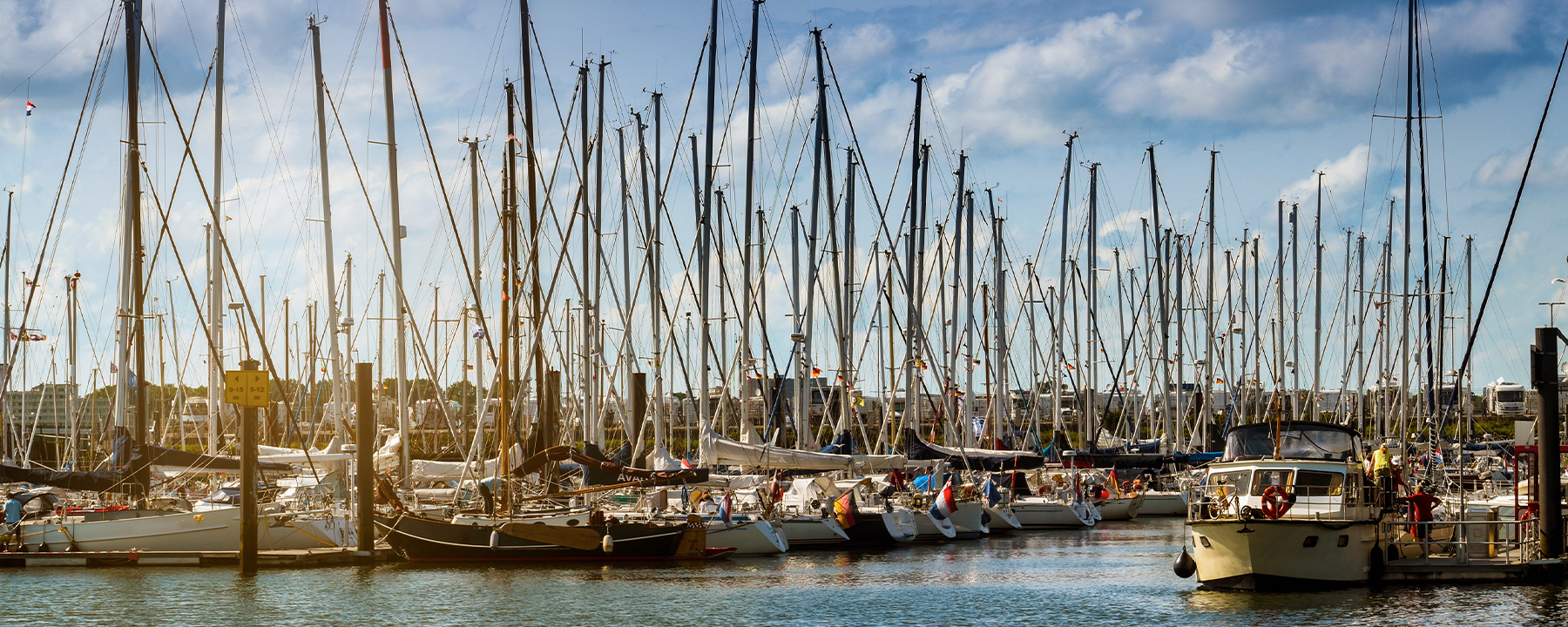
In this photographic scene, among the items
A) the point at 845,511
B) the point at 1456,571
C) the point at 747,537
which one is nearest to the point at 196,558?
the point at 747,537

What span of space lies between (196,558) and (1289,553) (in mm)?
27787

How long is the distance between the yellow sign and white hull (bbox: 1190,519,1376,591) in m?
22.1

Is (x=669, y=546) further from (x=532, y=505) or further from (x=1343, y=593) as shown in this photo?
(x=1343, y=593)

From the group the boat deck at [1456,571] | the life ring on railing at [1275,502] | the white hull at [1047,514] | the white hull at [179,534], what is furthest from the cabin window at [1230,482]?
the white hull at [1047,514]

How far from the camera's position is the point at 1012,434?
6369 centimetres

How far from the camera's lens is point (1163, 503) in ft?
216

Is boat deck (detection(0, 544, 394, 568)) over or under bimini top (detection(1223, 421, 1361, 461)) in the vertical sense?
under

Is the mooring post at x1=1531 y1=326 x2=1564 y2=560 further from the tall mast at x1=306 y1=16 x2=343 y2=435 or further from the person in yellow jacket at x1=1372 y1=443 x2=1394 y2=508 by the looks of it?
the tall mast at x1=306 y1=16 x2=343 y2=435

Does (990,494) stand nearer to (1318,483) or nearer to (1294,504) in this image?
(1318,483)

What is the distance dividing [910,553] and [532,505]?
1202cm

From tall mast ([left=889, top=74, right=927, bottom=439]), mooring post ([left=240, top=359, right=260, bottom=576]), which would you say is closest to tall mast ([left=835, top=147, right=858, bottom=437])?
tall mast ([left=889, top=74, right=927, bottom=439])

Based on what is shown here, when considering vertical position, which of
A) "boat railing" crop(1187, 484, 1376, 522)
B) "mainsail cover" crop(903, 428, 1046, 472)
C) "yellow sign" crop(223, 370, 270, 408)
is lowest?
"mainsail cover" crop(903, 428, 1046, 472)

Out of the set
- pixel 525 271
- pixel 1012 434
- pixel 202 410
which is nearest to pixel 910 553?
pixel 525 271

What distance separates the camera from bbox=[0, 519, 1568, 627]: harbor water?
2873 cm
